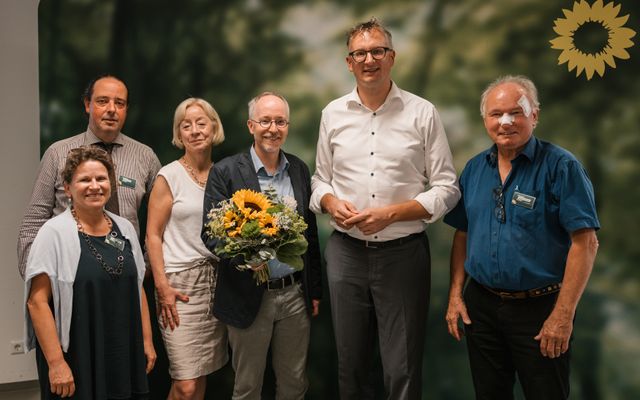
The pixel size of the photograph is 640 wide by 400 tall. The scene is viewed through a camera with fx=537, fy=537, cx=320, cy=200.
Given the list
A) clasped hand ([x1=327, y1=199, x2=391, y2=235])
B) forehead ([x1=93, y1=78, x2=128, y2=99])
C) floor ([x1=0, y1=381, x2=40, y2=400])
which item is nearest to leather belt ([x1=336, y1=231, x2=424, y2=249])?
clasped hand ([x1=327, y1=199, x2=391, y2=235])

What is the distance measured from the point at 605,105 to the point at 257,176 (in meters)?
2.30

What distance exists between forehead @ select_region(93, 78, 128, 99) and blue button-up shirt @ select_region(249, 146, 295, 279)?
1001 mm

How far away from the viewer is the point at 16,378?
13.4ft

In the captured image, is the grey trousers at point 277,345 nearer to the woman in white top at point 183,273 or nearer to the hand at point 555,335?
the woman in white top at point 183,273

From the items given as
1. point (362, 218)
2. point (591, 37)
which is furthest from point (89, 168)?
point (591, 37)

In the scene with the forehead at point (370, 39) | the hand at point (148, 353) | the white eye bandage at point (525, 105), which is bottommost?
the hand at point (148, 353)

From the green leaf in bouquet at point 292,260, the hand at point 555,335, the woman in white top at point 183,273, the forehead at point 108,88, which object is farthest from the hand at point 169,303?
the hand at point 555,335

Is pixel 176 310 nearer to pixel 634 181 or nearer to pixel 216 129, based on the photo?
pixel 216 129

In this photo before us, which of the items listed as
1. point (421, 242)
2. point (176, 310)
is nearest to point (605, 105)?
point (421, 242)

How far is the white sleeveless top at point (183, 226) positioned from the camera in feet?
10.7

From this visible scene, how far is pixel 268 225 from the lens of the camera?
2.70m

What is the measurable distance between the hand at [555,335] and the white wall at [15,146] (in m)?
3.67

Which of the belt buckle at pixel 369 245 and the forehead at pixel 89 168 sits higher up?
the forehead at pixel 89 168

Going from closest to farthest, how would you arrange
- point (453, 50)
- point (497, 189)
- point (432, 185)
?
1. point (497, 189)
2. point (432, 185)
3. point (453, 50)
